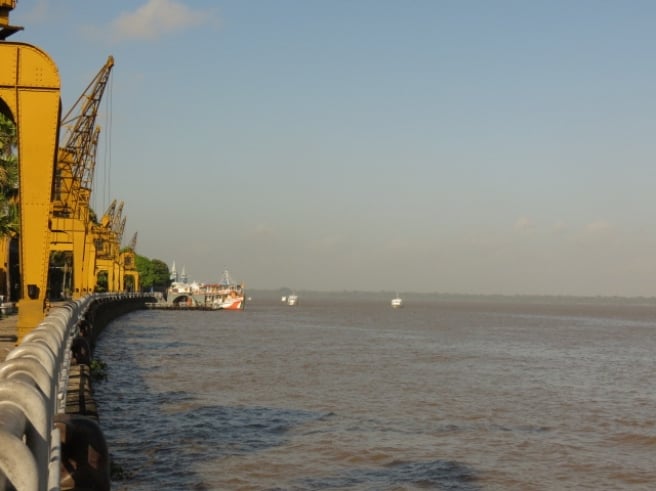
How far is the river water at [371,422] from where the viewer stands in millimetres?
17125

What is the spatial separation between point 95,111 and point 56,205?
518 inches

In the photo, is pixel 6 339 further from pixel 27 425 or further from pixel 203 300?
pixel 203 300

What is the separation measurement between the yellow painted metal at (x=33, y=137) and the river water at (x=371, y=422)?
179 inches

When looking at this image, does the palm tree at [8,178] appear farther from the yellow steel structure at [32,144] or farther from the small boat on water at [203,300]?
the small boat on water at [203,300]

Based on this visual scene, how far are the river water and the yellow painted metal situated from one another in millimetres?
4535

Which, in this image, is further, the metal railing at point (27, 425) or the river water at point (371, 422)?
the river water at point (371, 422)

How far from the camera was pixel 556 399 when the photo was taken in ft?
97.5

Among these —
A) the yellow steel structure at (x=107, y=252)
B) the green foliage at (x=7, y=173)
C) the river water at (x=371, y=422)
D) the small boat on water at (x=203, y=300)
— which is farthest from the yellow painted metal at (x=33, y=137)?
the small boat on water at (x=203, y=300)

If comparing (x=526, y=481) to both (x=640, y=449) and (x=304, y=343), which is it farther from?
(x=304, y=343)

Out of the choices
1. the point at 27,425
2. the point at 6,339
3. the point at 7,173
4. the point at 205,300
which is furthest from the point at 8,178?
the point at 205,300

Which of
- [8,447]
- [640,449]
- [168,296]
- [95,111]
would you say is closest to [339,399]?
[640,449]

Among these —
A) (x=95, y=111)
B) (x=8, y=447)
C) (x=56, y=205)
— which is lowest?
(x=8, y=447)

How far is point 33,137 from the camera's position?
1761cm

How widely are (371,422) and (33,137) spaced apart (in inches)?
454
